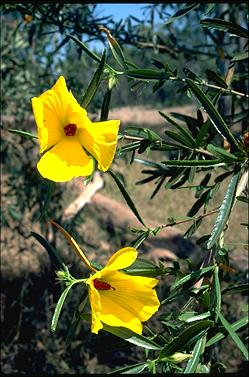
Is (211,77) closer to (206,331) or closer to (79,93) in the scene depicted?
(206,331)

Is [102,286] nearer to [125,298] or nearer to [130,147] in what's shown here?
[125,298]

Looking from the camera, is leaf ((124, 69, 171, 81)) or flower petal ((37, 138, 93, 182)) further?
leaf ((124, 69, 171, 81))

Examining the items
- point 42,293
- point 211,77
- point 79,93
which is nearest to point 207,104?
point 211,77

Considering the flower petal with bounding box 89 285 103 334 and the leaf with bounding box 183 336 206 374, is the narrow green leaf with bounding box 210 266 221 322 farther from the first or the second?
the flower petal with bounding box 89 285 103 334

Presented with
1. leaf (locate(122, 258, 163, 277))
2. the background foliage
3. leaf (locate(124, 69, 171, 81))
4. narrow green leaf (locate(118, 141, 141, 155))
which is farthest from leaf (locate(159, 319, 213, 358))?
leaf (locate(124, 69, 171, 81))

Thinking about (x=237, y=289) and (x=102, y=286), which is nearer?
(x=102, y=286)

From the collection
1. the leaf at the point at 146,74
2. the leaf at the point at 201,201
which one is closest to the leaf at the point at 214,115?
the leaf at the point at 146,74

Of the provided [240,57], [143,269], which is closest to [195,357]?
[143,269]
